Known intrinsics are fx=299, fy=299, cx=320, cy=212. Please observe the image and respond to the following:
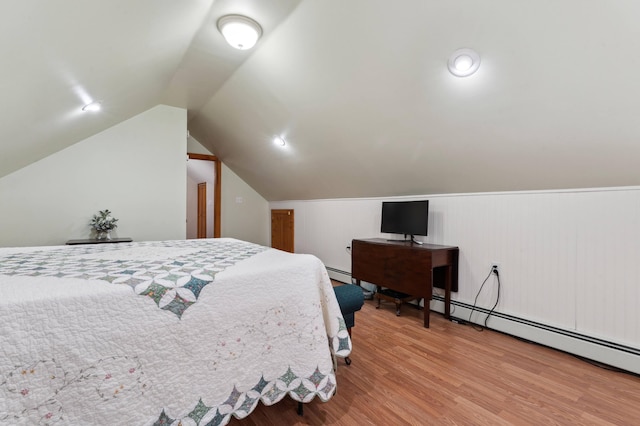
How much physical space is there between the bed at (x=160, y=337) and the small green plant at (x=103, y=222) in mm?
1995

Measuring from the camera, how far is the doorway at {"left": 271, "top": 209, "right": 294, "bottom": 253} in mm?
5580

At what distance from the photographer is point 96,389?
105cm

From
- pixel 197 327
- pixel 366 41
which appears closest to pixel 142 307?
pixel 197 327

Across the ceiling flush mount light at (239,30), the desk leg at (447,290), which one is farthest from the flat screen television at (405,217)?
the ceiling flush mount light at (239,30)

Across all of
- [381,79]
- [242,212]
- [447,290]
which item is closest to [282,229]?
[242,212]

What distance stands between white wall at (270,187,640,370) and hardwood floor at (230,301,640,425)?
32cm

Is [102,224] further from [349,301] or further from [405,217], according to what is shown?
[405,217]

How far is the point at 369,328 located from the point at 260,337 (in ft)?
5.18

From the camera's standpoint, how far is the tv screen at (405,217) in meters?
3.09

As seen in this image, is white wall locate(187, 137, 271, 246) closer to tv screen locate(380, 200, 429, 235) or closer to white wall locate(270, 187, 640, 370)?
tv screen locate(380, 200, 429, 235)

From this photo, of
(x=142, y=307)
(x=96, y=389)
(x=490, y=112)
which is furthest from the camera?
(x=490, y=112)

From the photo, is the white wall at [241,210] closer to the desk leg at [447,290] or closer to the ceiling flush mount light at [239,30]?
the ceiling flush mount light at [239,30]

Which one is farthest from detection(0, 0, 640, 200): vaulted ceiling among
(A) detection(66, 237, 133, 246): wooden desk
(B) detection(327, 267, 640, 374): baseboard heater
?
(B) detection(327, 267, 640, 374): baseboard heater

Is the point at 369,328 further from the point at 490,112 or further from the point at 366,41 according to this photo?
the point at 366,41
